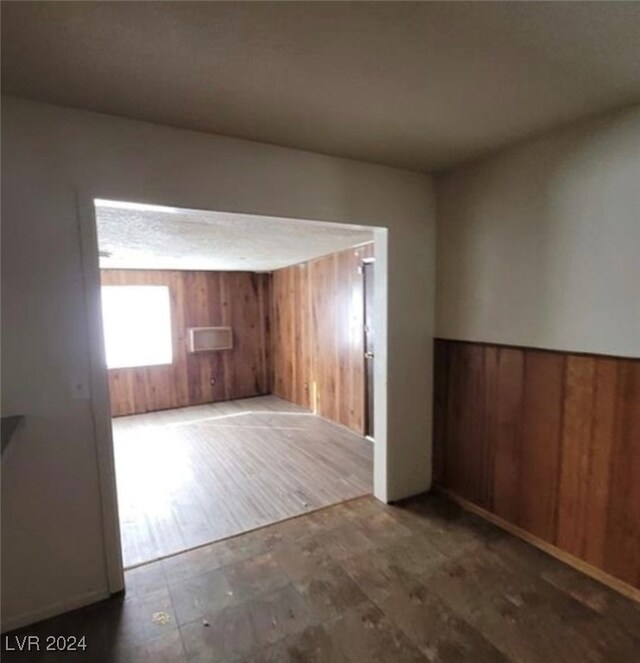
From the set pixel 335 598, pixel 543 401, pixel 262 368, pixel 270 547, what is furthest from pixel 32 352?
pixel 262 368

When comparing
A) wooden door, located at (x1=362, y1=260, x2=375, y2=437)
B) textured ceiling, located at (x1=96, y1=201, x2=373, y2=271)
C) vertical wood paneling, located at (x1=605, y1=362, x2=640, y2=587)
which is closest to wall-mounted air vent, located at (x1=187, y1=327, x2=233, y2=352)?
textured ceiling, located at (x1=96, y1=201, x2=373, y2=271)

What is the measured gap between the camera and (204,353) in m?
6.19

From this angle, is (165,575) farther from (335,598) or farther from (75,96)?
(75,96)

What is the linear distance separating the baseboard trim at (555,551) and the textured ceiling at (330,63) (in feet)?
7.58

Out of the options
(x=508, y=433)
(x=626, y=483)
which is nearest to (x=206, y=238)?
(x=508, y=433)

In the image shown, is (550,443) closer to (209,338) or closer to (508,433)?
(508,433)

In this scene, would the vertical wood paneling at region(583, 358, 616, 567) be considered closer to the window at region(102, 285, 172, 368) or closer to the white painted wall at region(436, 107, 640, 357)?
the white painted wall at region(436, 107, 640, 357)

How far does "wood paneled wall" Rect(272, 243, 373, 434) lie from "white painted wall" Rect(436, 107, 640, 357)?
1554 millimetres

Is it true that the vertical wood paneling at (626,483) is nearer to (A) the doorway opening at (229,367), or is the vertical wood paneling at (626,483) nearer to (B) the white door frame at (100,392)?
(A) the doorway opening at (229,367)

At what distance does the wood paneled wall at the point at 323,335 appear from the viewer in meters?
4.39

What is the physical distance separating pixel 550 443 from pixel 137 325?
5.41 meters

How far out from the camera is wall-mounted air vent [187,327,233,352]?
6.01m

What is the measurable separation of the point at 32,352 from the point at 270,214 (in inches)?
53.0

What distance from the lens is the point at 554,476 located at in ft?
7.26
